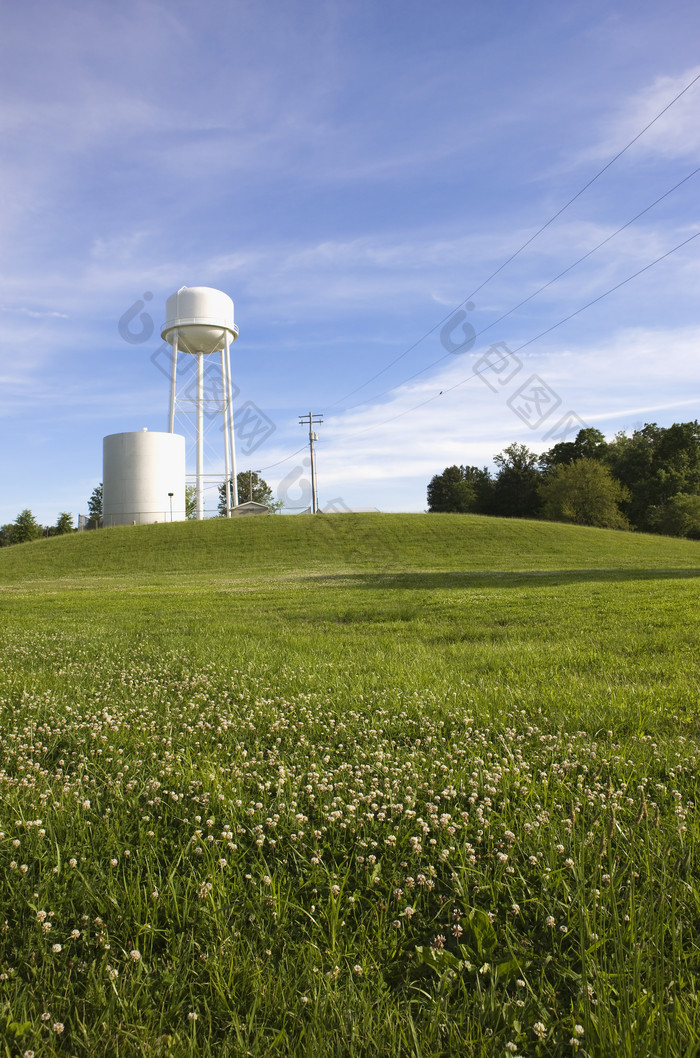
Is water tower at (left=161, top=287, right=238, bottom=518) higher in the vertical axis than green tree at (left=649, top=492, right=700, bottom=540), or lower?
higher

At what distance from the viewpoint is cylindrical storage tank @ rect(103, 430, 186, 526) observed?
62094 millimetres

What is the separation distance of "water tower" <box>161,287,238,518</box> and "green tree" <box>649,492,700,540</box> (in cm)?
4479

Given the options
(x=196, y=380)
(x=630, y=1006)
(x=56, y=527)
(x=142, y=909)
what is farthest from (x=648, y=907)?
(x=56, y=527)

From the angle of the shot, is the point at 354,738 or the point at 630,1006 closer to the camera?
the point at 630,1006

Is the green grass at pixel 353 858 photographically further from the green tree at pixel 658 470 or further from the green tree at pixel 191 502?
the green tree at pixel 658 470

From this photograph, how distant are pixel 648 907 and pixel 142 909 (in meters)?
2.05

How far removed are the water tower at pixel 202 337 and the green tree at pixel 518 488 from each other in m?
42.3

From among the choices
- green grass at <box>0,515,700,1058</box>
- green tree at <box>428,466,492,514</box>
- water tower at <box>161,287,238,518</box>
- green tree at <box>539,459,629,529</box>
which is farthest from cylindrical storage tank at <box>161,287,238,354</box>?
green grass at <box>0,515,700,1058</box>

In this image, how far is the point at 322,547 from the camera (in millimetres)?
47531

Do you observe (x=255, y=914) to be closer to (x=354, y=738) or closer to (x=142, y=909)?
(x=142, y=909)

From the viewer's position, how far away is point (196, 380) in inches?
2413

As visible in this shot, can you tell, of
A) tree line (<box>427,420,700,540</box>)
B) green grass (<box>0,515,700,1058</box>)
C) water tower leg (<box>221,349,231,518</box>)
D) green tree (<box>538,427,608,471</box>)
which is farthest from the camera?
green tree (<box>538,427,608,471</box>)

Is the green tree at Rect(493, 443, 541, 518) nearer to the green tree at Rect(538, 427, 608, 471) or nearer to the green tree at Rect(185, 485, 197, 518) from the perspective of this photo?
the green tree at Rect(538, 427, 608, 471)

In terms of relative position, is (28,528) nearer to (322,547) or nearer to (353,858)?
(322,547)
